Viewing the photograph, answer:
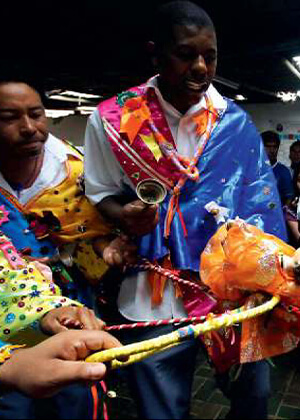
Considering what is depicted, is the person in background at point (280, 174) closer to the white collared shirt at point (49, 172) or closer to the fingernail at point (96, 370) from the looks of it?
the white collared shirt at point (49, 172)

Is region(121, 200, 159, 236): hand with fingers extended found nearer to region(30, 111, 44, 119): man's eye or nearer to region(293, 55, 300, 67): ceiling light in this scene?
region(30, 111, 44, 119): man's eye

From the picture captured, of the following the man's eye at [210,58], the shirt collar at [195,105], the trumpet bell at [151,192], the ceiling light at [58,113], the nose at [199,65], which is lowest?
the ceiling light at [58,113]

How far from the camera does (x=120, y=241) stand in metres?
1.53

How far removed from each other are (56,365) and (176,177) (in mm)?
831

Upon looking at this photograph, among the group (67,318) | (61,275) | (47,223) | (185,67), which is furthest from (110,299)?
(185,67)

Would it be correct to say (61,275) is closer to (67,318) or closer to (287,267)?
(67,318)

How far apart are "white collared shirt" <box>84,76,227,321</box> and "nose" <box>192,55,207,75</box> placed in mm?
156

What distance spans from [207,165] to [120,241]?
38 centimetres

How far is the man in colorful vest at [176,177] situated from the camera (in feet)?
4.72

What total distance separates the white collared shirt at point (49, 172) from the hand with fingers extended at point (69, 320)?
0.71 metres

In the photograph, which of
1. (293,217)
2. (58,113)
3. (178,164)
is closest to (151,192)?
(178,164)

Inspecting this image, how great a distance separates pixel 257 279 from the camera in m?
1.14

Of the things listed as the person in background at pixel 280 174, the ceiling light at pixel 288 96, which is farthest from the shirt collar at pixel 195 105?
the ceiling light at pixel 288 96

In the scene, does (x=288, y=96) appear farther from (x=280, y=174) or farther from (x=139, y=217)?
(x=139, y=217)
